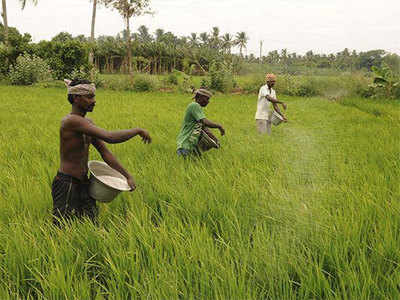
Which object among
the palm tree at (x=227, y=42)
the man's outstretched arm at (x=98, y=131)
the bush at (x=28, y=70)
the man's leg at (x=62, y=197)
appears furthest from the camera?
the palm tree at (x=227, y=42)

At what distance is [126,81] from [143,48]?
1674cm

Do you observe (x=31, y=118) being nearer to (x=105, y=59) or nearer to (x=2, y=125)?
(x=2, y=125)

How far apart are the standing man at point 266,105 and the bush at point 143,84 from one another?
465 inches

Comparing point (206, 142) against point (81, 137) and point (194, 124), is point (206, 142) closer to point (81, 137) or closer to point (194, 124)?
point (194, 124)

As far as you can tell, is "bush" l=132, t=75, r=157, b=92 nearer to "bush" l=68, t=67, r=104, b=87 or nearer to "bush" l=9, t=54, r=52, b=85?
"bush" l=68, t=67, r=104, b=87

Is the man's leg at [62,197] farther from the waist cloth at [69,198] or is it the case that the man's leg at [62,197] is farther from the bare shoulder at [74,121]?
the bare shoulder at [74,121]

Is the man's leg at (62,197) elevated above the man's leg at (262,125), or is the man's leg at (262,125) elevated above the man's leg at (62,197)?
the man's leg at (262,125)

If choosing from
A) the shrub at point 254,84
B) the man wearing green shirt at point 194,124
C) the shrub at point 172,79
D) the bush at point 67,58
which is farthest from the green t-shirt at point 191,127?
the shrub at point 172,79

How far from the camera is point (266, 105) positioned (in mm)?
5098

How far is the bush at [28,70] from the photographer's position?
1562cm

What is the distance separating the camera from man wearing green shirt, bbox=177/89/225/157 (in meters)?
3.23

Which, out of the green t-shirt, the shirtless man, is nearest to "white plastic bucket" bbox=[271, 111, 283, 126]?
the green t-shirt

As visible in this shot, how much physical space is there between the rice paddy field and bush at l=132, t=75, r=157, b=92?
12.4m

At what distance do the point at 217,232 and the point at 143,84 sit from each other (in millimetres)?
15100
